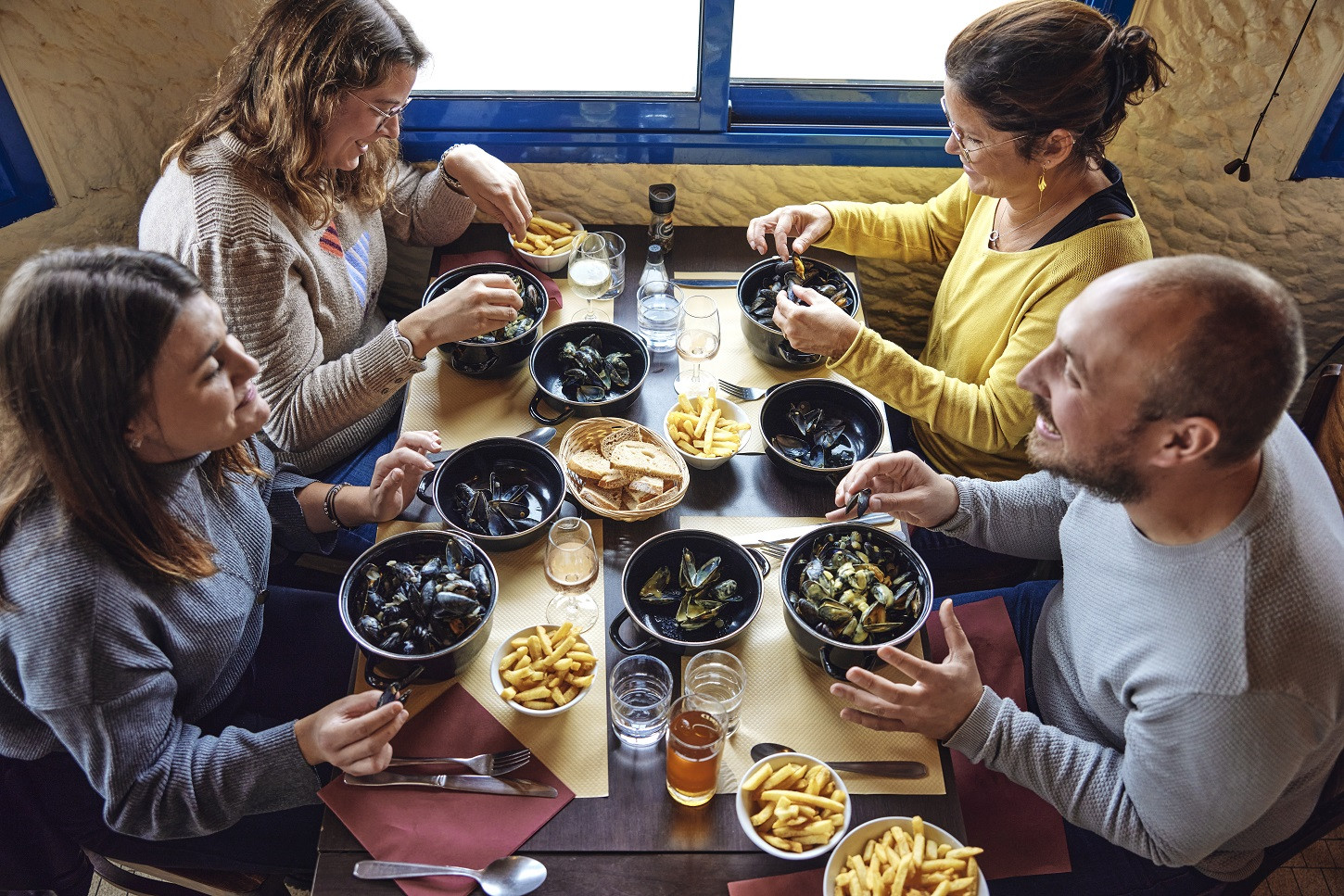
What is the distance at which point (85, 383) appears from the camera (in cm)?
142

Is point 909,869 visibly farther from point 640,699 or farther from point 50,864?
point 50,864

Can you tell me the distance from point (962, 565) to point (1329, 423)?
34.4 inches

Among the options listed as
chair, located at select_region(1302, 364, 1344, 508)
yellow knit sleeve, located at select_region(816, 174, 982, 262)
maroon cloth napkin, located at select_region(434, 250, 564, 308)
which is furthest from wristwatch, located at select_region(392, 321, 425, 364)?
chair, located at select_region(1302, 364, 1344, 508)

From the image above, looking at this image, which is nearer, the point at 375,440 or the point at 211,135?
the point at 211,135

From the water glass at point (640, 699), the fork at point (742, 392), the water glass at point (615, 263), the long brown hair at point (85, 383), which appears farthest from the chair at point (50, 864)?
the water glass at point (615, 263)

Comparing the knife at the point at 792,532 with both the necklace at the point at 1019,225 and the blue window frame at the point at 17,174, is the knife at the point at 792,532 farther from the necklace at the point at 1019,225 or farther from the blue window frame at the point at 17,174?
the blue window frame at the point at 17,174

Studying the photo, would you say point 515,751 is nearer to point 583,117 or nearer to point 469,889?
point 469,889

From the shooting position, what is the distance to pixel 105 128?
2629mm

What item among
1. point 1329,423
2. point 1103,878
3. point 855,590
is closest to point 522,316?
point 855,590

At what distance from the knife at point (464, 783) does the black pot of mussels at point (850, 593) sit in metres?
0.53

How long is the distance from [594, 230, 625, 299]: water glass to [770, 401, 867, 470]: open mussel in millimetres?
612

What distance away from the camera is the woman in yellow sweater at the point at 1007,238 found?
194cm

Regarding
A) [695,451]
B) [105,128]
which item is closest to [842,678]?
[695,451]

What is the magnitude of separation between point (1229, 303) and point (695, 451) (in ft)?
3.39
